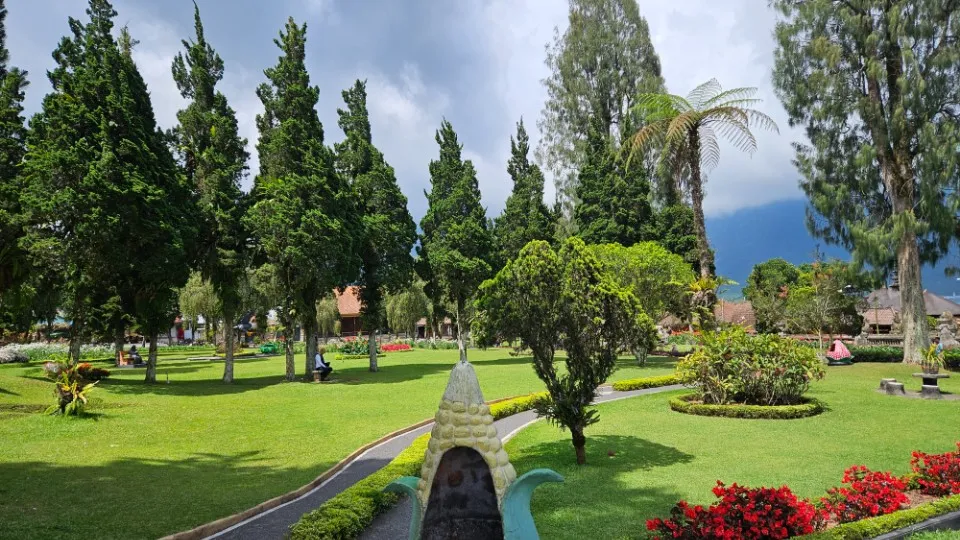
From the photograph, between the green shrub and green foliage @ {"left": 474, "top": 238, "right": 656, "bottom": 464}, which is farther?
green foliage @ {"left": 474, "top": 238, "right": 656, "bottom": 464}

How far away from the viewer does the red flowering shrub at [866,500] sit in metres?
6.70

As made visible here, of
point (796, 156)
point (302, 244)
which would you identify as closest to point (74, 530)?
point (302, 244)

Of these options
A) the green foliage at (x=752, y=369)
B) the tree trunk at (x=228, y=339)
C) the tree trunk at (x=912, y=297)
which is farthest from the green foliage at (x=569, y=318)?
the tree trunk at (x=912, y=297)

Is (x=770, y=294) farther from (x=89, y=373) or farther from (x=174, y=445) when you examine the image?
(x=89, y=373)

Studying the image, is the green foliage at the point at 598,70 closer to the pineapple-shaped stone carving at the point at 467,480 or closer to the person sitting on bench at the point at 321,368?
the person sitting on bench at the point at 321,368

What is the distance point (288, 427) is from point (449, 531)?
1084cm

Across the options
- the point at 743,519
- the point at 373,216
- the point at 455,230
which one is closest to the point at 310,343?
the point at 373,216

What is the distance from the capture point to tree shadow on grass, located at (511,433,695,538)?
715 cm

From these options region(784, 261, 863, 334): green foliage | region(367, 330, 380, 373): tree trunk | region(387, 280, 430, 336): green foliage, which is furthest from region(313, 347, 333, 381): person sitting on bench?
region(784, 261, 863, 334): green foliage

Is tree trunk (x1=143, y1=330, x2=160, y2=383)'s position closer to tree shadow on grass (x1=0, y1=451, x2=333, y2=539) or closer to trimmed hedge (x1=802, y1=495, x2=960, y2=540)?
tree shadow on grass (x1=0, y1=451, x2=333, y2=539)

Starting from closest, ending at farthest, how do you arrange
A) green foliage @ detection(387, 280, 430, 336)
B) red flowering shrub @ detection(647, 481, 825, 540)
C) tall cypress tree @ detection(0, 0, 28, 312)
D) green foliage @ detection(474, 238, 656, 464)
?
red flowering shrub @ detection(647, 481, 825, 540)
green foliage @ detection(474, 238, 656, 464)
tall cypress tree @ detection(0, 0, 28, 312)
green foliage @ detection(387, 280, 430, 336)

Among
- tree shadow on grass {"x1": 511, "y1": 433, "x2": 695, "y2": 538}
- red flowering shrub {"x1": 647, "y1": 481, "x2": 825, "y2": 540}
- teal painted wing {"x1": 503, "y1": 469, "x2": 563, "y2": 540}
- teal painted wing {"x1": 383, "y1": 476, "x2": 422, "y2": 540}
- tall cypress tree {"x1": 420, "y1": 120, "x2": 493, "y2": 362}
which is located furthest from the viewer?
tall cypress tree {"x1": 420, "y1": 120, "x2": 493, "y2": 362}

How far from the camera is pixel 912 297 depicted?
84.6ft

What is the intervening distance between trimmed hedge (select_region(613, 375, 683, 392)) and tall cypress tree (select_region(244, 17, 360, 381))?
12635mm
